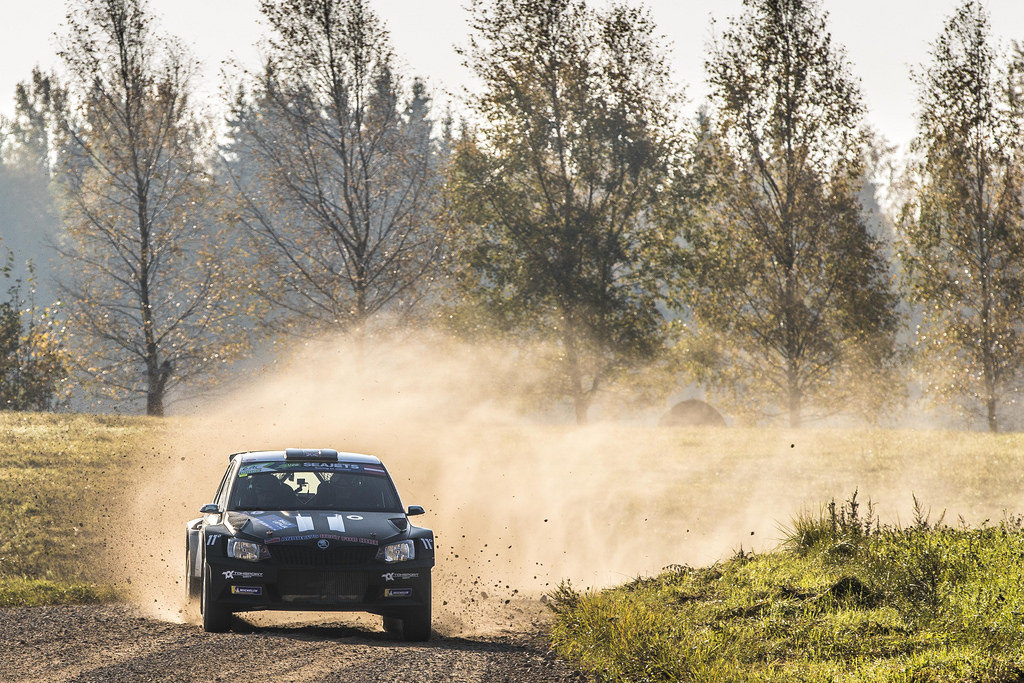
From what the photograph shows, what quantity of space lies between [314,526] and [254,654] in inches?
64.8

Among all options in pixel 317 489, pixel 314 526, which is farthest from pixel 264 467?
pixel 314 526

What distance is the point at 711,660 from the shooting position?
8203 mm

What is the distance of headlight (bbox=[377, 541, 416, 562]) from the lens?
9.65 metres

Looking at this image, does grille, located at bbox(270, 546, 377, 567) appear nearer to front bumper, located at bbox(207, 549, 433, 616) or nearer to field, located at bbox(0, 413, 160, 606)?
front bumper, located at bbox(207, 549, 433, 616)

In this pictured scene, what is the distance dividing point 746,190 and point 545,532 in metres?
23.4

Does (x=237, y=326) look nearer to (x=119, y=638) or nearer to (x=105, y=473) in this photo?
(x=105, y=473)

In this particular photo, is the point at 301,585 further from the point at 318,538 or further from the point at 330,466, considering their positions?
the point at 330,466

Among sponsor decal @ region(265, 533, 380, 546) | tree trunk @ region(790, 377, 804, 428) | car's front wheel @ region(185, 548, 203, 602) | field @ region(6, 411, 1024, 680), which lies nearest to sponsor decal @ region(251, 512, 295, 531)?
sponsor decal @ region(265, 533, 380, 546)

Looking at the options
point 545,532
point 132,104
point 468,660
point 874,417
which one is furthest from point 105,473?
point 874,417

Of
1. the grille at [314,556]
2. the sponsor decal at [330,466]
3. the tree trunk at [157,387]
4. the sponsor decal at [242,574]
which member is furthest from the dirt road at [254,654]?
the tree trunk at [157,387]

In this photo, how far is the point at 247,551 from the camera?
9539 mm

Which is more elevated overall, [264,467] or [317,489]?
[264,467]

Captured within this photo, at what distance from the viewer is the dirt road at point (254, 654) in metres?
7.80

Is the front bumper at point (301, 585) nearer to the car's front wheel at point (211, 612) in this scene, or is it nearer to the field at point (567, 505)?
the car's front wheel at point (211, 612)
